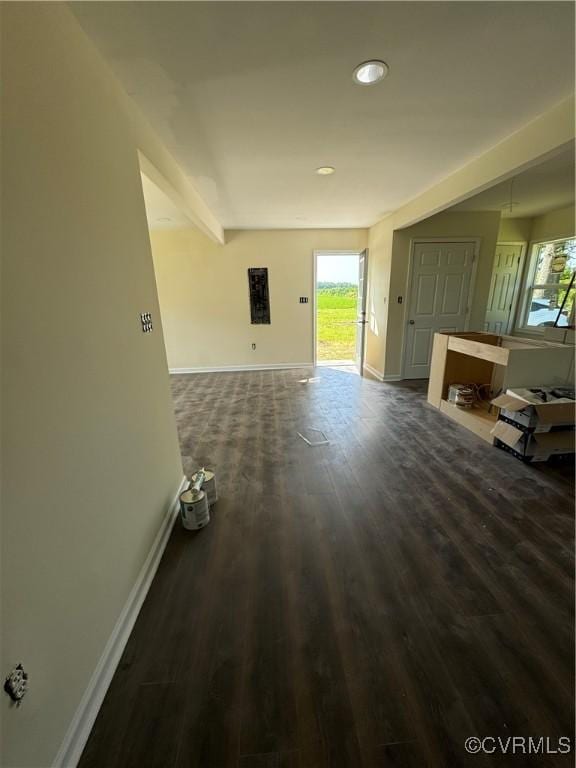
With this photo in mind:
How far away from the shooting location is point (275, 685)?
1.07 metres

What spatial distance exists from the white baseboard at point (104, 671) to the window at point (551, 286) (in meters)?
5.89

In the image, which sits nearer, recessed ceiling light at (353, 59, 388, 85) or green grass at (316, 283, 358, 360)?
recessed ceiling light at (353, 59, 388, 85)

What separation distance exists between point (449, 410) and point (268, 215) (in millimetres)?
3470

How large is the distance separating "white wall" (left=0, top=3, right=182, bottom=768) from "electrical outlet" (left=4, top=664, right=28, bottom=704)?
2 centimetres

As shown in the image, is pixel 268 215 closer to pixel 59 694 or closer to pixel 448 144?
pixel 448 144

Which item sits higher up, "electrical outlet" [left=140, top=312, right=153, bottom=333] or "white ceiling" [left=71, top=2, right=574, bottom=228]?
"white ceiling" [left=71, top=2, right=574, bottom=228]

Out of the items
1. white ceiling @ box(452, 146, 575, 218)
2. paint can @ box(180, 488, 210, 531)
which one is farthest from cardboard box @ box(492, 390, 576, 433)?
paint can @ box(180, 488, 210, 531)

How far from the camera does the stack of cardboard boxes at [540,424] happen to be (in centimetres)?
224

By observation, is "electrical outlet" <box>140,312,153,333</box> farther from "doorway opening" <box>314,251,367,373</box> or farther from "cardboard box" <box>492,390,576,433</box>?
"doorway opening" <box>314,251,367,373</box>

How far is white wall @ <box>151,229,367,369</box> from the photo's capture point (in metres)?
4.96

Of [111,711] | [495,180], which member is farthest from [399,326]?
[111,711]

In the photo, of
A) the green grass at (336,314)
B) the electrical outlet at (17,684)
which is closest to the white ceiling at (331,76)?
the electrical outlet at (17,684)

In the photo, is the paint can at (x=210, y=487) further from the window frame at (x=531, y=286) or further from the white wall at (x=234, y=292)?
the window frame at (x=531, y=286)

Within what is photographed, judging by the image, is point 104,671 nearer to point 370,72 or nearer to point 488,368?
point 370,72
